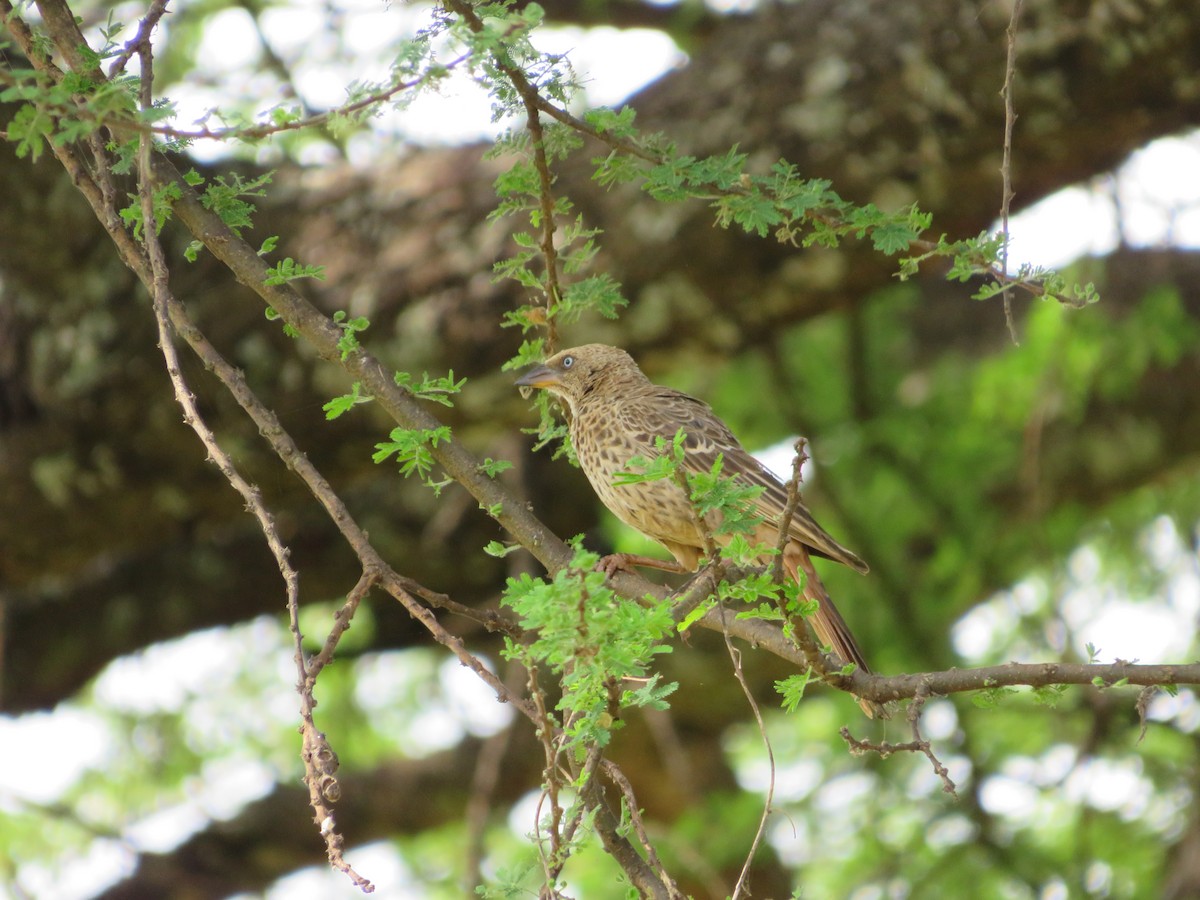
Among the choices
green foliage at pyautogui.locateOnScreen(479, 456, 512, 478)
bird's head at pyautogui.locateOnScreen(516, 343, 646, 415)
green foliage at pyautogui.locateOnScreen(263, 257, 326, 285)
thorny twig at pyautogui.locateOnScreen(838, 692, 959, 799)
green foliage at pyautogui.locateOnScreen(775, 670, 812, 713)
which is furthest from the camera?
bird's head at pyautogui.locateOnScreen(516, 343, 646, 415)

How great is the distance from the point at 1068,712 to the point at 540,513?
2.66m

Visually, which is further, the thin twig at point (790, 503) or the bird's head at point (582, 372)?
the bird's head at point (582, 372)

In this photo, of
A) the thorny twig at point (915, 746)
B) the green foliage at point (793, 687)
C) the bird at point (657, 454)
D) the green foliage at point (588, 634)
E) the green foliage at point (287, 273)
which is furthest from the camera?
the bird at point (657, 454)

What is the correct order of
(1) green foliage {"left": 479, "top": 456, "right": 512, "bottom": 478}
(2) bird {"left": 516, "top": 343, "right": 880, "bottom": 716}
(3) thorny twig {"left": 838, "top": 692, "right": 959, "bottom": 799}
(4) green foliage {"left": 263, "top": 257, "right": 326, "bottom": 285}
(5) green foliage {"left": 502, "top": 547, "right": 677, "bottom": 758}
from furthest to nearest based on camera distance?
(2) bird {"left": 516, "top": 343, "right": 880, "bottom": 716} → (1) green foliage {"left": 479, "top": 456, "right": 512, "bottom": 478} → (4) green foliage {"left": 263, "top": 257, "right": 326, "bottom": 285} → (3) thorny twig {"left": 838, "top": 692, "right": 959, "bottom": 799} → (5) green foliage {"left": 502, "top": 547, "right": 677, "bottom": 758}

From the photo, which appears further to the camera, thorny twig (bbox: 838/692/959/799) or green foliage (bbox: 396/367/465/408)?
green foliage (bbox: 396/367/465/408)

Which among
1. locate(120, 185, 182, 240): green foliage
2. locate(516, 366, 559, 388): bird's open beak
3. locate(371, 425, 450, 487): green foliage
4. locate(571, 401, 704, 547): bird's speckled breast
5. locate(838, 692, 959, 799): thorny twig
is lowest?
locate(838, 692, 959, 799): thorny twig

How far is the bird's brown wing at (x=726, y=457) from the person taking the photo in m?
3.89

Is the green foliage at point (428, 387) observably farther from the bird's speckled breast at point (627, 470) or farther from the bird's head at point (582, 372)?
the bird's head at point (582, 372)

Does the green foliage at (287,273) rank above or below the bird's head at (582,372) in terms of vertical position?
below

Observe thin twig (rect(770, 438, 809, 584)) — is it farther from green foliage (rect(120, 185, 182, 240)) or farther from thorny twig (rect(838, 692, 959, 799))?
green foliage (rect(120, 185, 182, 240))

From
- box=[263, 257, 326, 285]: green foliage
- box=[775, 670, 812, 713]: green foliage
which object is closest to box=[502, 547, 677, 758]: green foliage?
box=[775, 670, 812, 713]: green foliage

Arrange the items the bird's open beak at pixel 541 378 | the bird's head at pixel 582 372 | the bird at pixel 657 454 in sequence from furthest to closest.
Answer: the bird's head at pixel 582 372, the bird's open beak at pixel 541 378, the bird at pixel 657 454

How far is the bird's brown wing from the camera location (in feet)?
12.8

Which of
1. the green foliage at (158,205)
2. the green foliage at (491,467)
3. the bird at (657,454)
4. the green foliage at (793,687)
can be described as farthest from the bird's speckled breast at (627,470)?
the green foliage at (158,205)
